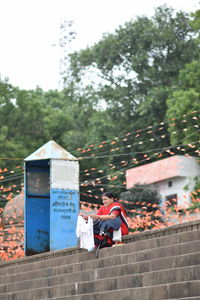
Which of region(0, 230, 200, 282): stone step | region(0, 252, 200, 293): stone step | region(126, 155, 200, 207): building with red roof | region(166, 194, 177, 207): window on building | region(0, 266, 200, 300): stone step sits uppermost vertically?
region(126, 155, 200, 207): building with red roof

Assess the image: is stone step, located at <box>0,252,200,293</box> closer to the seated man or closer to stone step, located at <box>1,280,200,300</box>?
stone step, located at <box>1,280,200,300</box>

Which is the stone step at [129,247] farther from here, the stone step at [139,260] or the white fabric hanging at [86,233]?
the white fabric hanging at [86,233]

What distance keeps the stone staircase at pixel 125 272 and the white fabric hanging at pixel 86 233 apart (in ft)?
0.69

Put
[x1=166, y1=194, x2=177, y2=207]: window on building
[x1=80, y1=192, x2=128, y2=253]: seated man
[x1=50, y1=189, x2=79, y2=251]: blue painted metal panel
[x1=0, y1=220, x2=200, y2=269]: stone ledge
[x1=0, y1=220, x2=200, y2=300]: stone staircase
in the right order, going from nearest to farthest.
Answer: [x1=0, y1=220, x2=200, y2=300]: stone staircase
[x1=0, y1=220, x2=200, y2=269]: stone ledge
[x1=80, y1=192, x2=128, y2=253]: seated man
[x1=50, y1=189, x2=79, y2=251]: blue painted metal panel
[x1=166, y1=194, x2=177, y2=207]: window on building

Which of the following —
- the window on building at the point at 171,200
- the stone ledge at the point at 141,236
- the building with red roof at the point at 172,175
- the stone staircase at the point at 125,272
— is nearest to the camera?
the stone staircase at the point at 125,272

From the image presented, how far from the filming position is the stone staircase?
34.6 ft

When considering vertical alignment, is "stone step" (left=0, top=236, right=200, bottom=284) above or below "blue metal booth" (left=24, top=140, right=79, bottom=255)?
below

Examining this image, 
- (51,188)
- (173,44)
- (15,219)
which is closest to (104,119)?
(173,44)

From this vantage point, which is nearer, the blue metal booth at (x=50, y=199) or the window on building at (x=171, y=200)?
the blue metal booth at (x=50, y=199)

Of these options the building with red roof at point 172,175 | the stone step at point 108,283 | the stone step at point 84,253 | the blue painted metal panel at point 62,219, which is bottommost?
the stone step at point 108,283

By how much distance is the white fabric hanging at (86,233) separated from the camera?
45.0 ft

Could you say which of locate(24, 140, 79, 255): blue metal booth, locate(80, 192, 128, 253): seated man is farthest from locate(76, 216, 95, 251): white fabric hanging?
locate(24, 140, 79, 255): blue metal booth

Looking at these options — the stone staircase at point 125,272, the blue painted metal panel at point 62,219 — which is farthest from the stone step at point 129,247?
the blue painted metal panel at point 62,219

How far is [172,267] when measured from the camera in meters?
11.2
